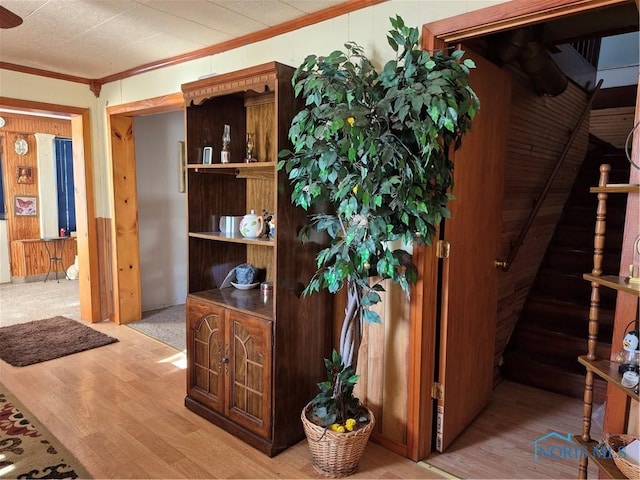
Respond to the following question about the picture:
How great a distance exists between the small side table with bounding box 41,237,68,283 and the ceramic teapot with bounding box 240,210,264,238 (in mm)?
5205

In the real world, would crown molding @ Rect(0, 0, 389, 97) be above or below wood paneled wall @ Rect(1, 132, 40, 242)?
above

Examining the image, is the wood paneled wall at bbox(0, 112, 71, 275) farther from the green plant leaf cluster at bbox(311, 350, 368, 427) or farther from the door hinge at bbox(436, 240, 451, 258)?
the door hinge at bbox(436, 240, 451, 258)

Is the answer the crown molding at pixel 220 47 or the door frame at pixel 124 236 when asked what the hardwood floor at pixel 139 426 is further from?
the crown molding at pixel 220 47

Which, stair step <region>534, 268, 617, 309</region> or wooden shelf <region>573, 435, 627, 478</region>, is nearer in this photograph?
wooden shelf <region>573, 435, 627, 478</region>

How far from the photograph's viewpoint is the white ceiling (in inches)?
94.7

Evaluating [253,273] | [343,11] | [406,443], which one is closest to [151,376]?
[253,273]

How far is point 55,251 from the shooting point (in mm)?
6625

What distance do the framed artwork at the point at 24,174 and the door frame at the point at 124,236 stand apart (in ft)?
9.80

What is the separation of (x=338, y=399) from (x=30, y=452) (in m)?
1.59

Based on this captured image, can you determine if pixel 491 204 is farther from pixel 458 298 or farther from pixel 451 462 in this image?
pixel 451 462

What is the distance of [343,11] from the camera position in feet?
7.70

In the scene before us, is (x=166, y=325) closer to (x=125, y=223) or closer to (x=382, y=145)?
(x=125, y=223)

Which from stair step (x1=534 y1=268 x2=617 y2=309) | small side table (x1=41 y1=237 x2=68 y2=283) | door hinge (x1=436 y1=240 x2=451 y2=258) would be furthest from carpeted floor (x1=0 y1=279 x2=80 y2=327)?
stair step (x1=534 y1=268 x2=617 y2=309)

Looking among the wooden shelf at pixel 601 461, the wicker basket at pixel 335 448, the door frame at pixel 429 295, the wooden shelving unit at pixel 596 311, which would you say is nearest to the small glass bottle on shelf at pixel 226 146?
the door frame at pixel 429 295
